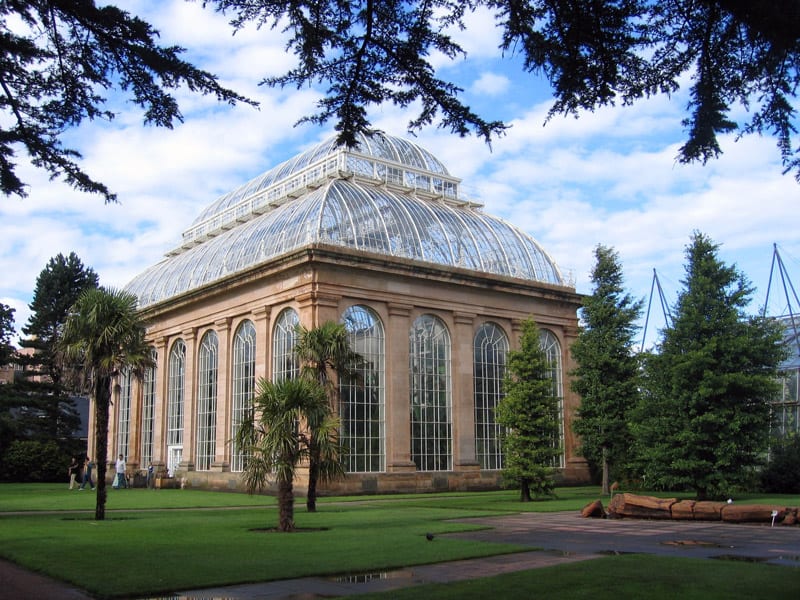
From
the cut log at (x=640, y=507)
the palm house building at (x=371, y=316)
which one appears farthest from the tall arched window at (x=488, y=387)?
the cut log at (x=640, y=507)

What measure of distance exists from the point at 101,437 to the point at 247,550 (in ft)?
32.8

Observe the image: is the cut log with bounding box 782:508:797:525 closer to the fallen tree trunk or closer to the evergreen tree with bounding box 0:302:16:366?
the fallen tree trunk

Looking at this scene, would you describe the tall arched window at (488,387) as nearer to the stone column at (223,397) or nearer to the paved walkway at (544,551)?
the stone column at (223,397)

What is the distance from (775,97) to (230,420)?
1528 inches

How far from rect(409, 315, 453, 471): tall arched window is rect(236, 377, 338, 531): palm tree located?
58.4 feet

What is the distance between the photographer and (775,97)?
8.51 meters

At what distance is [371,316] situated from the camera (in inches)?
1598

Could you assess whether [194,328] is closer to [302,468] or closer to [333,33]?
[302,468]

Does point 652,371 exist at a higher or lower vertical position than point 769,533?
higher

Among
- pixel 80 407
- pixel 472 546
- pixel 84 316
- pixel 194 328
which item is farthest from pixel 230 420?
pixel 80 407

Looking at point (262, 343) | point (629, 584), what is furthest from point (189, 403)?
point (629, 584)

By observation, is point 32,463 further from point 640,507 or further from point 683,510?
point 683,510

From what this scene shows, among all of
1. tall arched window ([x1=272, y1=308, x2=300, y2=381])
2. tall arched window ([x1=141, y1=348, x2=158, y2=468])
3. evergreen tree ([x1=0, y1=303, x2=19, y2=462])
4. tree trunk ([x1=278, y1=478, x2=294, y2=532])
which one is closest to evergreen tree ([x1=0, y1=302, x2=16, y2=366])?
evergreen tree ([x1=0, y1=303, x2=19, y2=462])

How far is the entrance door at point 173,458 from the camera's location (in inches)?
1912
